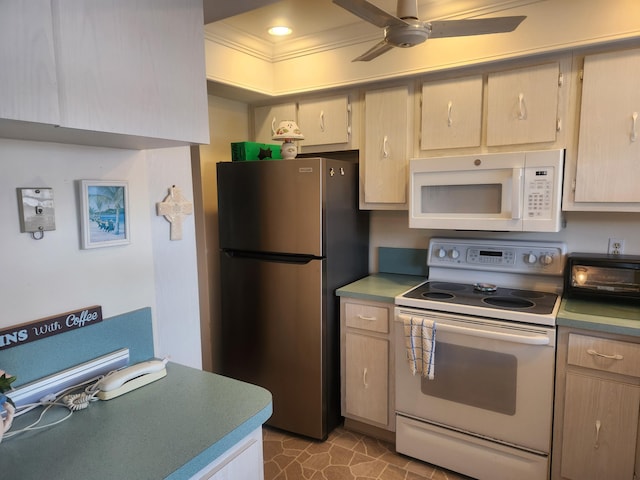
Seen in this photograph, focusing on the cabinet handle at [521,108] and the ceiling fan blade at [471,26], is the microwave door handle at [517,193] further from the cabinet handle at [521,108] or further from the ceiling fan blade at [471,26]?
the ceiling fan blade at [471,26]

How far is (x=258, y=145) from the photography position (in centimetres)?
271

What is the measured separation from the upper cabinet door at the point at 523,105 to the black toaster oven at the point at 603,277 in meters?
0.62

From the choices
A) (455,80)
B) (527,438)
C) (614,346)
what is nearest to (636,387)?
(614,346)

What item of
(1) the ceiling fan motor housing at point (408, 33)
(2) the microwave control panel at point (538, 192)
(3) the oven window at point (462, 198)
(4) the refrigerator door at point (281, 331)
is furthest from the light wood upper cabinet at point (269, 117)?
(2) the microwave control panel at point (538, 192)

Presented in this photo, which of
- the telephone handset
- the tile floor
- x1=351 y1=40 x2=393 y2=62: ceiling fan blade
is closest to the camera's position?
the telephone handset

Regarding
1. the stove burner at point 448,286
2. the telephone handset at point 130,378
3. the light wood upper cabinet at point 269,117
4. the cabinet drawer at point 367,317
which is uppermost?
the light wood upper cabinet at point 269,117

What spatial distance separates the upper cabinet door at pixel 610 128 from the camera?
1.89 metres

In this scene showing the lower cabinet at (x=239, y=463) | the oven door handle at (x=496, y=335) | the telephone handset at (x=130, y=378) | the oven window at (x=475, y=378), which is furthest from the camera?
the oven window at (x=475, y=378)

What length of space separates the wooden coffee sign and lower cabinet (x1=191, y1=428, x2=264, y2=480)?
56 centimetres

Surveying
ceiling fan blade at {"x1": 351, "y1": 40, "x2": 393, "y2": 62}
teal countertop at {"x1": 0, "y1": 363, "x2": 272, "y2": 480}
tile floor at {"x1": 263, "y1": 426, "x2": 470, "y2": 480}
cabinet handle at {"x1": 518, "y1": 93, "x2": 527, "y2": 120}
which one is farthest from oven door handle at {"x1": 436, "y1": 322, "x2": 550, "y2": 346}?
ceiling fan blade at {"x1": 351, "y1": 40, "x2": 393, "y2": 62}

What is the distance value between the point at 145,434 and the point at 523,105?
2.12 meters

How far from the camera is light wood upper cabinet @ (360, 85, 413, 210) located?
8.04 feet

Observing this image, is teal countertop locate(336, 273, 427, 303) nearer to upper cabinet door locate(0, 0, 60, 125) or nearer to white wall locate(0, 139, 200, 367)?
white wall locate(0, 139, 200, 367)

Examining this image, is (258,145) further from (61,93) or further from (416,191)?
(61,93)
